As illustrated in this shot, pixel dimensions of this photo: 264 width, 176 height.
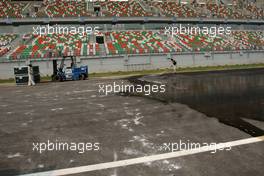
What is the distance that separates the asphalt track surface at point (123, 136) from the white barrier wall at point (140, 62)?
2183cm

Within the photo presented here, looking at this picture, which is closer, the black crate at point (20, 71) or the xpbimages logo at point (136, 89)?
the xpbimages logo at point (136, 89)

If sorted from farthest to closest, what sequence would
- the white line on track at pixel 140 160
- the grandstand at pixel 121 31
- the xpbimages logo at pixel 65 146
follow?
the grandstand at pixel 121 31
the xpbimages logo at pixel 65 146
the white line on track at pixel 140 160

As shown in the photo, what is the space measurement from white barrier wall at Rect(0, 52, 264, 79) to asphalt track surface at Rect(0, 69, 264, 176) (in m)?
21.8

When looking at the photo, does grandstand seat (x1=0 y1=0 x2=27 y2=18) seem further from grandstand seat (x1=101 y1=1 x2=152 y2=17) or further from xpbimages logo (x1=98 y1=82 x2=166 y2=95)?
xpbimages logo (x1=98 y1=82 x2=166 y2=95)

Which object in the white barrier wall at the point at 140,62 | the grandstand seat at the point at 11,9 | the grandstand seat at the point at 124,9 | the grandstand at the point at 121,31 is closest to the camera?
the white barrier wall at the point at 140,62

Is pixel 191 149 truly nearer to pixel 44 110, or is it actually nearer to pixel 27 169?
pixel 27 169

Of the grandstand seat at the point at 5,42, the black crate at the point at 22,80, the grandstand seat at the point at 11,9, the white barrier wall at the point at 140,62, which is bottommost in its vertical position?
the black crate at the point at 22,80

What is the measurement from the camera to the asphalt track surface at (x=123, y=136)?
4781mm

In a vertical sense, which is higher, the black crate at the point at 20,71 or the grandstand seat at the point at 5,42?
the grandstand seat at the point at 5,42

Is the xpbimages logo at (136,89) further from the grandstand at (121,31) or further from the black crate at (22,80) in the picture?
the grandstand at (121,31)

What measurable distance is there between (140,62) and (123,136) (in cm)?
2913

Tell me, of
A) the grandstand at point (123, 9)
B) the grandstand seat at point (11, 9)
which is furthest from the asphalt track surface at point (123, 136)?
the grandstand at point (123, 9)

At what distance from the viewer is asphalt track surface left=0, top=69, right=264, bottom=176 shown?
4781mm

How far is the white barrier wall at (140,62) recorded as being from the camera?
31541 millimetres
